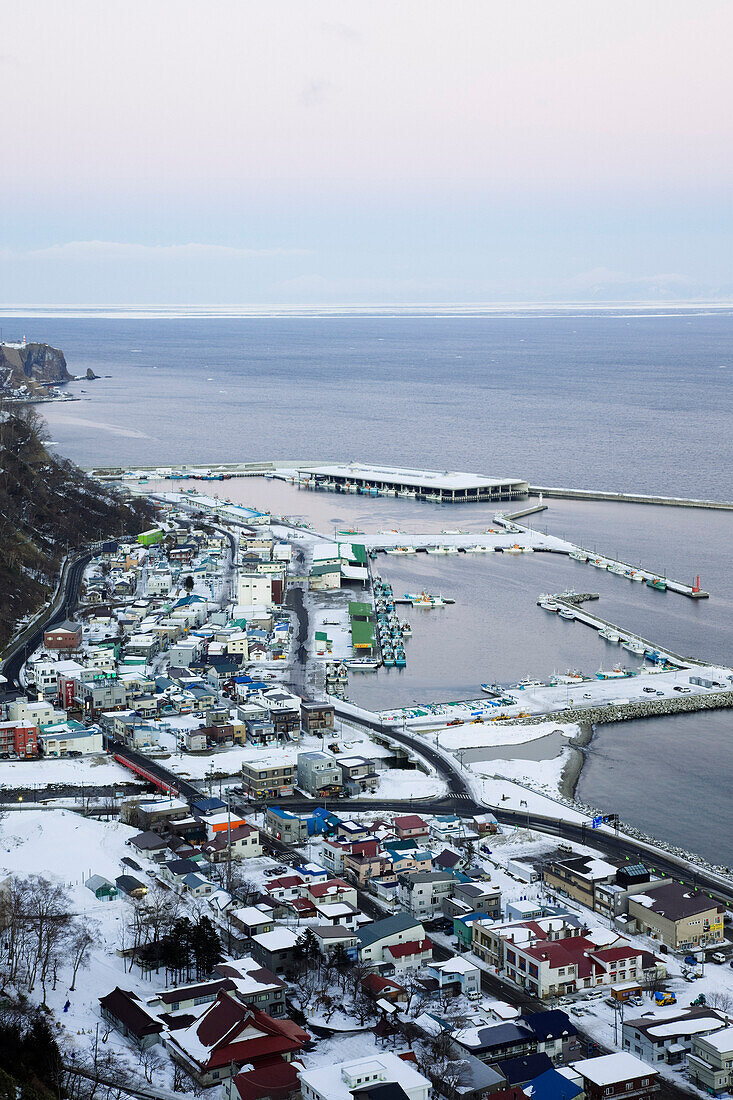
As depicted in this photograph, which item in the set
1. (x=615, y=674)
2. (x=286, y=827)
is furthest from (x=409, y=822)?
(x=615, y=674)

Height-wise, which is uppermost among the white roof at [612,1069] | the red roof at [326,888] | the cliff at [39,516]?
the cliff at [39,516]

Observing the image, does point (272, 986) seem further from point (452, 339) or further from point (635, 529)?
point (452, 339)

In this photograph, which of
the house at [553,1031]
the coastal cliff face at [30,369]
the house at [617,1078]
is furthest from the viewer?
the coastal cliff face at [30,369]

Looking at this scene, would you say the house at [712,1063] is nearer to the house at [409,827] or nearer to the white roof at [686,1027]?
the white roof at [686,1027]

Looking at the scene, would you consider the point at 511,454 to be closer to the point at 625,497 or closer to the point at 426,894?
the point at 625,497

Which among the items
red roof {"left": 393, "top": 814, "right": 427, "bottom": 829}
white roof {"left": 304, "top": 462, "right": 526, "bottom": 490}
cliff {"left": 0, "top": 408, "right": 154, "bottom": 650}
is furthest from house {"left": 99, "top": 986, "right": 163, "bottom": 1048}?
white roof {"left": 304, "top": 462, "right": 526, "bottom": 490}

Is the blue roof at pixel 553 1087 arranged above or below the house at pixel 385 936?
below

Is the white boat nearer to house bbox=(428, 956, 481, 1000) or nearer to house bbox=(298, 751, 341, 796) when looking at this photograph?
house bbox=(298, 751, 341, 796)

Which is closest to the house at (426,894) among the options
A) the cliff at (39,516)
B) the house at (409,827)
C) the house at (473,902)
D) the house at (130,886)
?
the house at (473,902)
